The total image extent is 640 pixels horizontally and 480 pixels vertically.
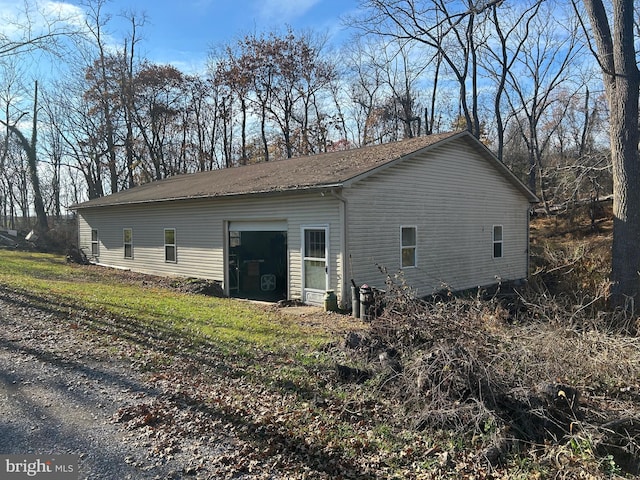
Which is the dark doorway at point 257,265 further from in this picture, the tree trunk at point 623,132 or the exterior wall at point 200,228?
the tree trunk at point 623,132

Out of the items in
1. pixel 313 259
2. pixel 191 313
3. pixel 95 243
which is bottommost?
pixel 191 313

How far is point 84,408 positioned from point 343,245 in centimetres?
696

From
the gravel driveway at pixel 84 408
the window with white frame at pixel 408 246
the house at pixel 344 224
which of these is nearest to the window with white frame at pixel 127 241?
the house at pixel 344 224

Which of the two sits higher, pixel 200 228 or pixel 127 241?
pixel 200 228

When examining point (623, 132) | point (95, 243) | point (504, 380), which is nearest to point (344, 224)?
point (504, 380)

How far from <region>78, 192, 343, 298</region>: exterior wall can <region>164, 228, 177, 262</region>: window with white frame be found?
220mm

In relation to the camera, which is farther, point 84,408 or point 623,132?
point 623,132

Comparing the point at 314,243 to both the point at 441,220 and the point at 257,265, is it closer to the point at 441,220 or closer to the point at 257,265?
the point at 257,265

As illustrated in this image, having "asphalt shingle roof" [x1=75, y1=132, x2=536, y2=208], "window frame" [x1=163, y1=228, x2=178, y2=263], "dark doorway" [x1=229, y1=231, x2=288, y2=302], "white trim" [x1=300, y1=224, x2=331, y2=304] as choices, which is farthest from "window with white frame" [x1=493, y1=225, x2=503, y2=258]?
"window frame" [x1=163, y1=228, x2=178, y2=263]

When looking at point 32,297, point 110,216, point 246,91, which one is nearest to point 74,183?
point 246,91

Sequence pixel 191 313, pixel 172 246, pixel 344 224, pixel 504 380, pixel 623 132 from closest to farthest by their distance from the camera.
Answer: pixel 504 380 < pixel 191 313 < pixel 623 132 < pixel 344 224 < pixel 172 246

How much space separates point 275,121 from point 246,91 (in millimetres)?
3147

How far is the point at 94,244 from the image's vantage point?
21.0 metres

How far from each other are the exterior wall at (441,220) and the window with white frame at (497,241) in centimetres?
19
